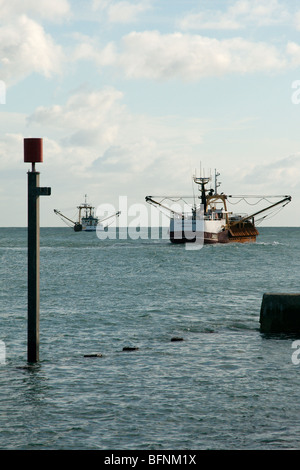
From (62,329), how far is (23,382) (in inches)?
320

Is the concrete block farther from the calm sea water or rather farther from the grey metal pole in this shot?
the grey metal pole

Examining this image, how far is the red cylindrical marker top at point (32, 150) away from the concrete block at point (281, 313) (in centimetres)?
1001

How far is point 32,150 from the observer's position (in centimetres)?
1390

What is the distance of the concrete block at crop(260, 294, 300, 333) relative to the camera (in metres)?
20.0

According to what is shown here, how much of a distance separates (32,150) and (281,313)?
34.8ft

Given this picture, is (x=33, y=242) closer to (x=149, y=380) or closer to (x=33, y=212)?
(x=33, y=212)

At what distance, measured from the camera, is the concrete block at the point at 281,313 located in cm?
2002

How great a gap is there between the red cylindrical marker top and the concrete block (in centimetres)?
1001

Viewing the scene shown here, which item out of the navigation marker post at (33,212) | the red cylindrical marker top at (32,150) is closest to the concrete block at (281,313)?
the navigation marker post at (33,212)

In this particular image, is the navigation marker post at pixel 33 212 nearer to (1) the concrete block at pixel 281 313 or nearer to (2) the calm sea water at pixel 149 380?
(2) the calm sea water at pixel 149 380

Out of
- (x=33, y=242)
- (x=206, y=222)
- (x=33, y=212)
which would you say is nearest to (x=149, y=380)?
(x=33, y=242)

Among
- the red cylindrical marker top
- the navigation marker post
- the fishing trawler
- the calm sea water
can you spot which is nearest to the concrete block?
the calm sea water
